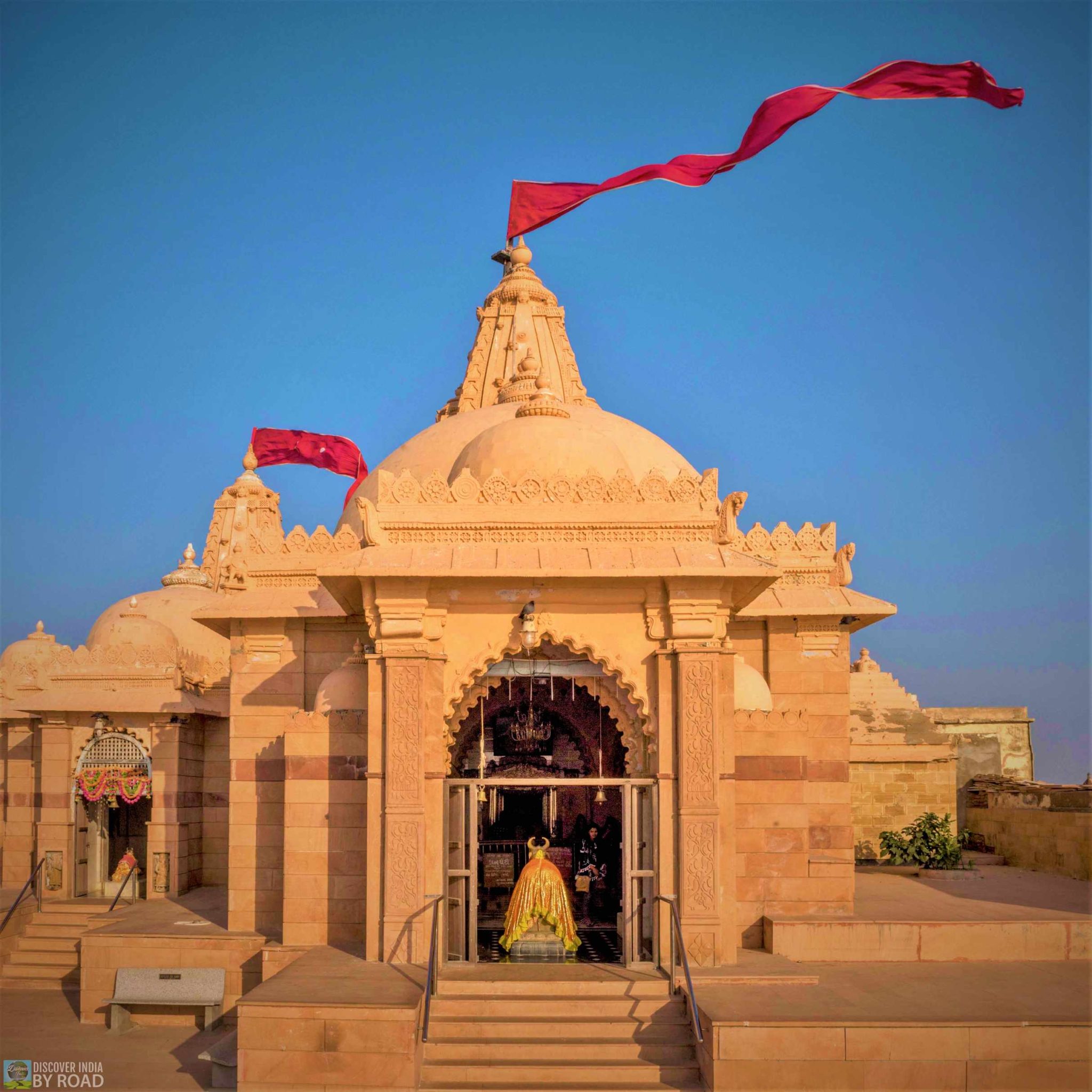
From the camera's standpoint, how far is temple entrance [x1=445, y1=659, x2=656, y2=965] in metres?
12.0

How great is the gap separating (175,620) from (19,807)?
14.5ft

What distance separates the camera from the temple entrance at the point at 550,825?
1201 cm

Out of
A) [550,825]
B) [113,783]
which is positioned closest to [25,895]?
[113,783]

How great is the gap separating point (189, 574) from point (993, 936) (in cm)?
1796

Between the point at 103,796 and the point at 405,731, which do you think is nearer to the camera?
the point at 405,731

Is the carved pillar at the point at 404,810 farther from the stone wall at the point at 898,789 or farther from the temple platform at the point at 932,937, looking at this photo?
the stone wall at the point at 898,789

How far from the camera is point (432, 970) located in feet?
36.2

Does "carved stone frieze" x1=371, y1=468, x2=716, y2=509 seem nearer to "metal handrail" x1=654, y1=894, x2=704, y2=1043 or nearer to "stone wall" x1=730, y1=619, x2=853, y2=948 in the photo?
"stone wall" x1=730, y1=619, x2=853, y2=948

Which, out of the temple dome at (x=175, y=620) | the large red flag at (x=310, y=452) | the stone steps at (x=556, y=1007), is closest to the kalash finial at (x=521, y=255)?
the large red flag at (x=310, y=452)

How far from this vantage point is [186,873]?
19141 millimetres

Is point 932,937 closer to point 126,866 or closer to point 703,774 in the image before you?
point 703,774

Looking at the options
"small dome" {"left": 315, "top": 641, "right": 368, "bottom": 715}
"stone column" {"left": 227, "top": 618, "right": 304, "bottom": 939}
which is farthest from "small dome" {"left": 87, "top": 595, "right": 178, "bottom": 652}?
"small dome" {"left": 315, "top": 641, "right": 368, "bottom": 715}

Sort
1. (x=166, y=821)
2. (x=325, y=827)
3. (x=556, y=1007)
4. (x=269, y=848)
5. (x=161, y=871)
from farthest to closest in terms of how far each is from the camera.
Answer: (x=166, y=821) → (x=161, y=871) → (x=269, y=848) → (x=325, y=827) → (x=556, y=1007)

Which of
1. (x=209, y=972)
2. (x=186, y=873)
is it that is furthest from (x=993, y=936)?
(x=186, y=873)
